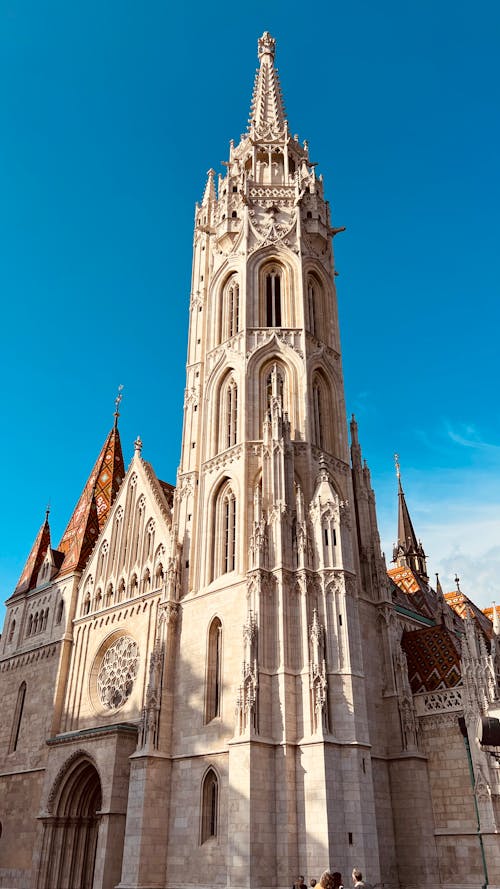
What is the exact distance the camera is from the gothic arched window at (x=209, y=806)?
20297 millimetres

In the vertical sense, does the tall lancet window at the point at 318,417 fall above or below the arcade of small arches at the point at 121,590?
above

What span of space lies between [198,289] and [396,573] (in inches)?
926

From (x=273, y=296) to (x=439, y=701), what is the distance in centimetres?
1664

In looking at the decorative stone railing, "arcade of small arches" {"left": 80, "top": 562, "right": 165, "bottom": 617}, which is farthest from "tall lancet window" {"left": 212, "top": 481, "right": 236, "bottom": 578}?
the decorative stone railing

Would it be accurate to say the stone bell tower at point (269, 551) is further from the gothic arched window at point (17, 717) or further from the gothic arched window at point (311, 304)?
the gothic arched window at point (17, 717)

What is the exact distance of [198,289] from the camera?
32.3 meters

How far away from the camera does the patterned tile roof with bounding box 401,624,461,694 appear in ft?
75.6

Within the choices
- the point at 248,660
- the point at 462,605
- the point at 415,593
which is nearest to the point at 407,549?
the point at 462,605

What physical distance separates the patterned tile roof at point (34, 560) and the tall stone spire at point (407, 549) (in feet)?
80.1

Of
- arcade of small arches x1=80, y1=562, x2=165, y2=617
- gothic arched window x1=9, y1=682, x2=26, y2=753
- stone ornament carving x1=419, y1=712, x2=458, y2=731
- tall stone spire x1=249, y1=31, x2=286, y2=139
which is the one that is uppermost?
tall stone spire x1=249, y1=31, x2=286, y2=139

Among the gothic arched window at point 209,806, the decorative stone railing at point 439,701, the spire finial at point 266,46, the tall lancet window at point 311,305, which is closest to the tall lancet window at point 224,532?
the gothic arched window at point 209,806

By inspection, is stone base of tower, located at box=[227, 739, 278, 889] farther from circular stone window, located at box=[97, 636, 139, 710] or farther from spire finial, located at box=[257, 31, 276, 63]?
spire finial, located at box=[257, 31, 276, 63]

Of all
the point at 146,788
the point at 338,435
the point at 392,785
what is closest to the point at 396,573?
the point at 338,435

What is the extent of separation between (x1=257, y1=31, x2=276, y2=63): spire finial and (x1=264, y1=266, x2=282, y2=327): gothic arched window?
19.4 meters
